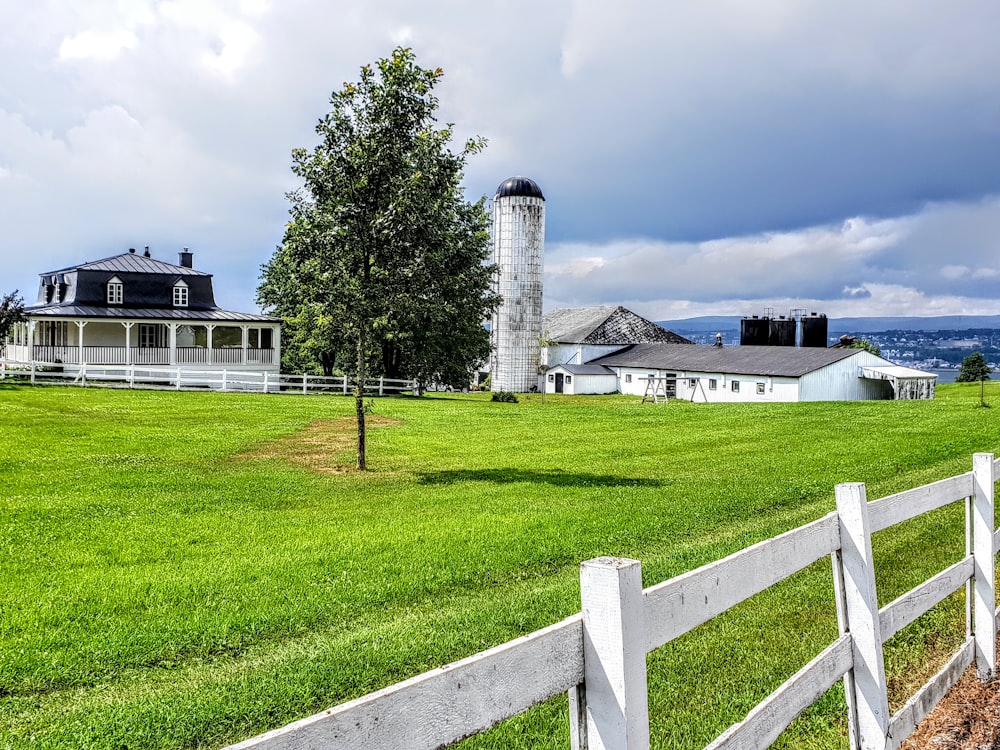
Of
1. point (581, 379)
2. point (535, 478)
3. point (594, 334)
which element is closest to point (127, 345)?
point (581, 379)

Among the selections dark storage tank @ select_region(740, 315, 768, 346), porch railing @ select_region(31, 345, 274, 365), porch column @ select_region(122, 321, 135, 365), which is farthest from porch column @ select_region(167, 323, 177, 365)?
dark storage tank @ select_region(740, 315, 768, 346)

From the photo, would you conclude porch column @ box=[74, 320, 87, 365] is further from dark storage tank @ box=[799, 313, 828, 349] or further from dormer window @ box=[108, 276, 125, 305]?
dark storage tank @ box=[799, 313, 828, 349]

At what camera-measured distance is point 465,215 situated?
121 ft

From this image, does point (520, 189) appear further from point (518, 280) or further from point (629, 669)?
point (629, 669)

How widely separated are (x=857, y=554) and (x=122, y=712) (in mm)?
4233

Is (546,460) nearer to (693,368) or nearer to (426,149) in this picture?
(426,149)

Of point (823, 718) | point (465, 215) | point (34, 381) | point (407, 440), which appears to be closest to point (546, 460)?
point (407, 440)

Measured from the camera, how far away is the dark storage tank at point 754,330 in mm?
60219

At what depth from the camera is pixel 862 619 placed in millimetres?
3785

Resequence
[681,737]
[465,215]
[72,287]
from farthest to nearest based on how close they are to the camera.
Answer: [72,287], [465,215], [681,737]

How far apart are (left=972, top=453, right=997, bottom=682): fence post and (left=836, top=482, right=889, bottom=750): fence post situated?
2116 millimetres

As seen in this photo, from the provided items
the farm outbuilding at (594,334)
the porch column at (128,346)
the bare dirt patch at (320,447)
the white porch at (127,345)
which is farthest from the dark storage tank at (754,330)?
the bare dirt patch at (320,447)

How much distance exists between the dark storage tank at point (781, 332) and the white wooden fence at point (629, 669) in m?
58.2

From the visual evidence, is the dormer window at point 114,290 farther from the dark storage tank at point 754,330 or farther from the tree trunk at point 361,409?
the dark storage tank at point 754,330
